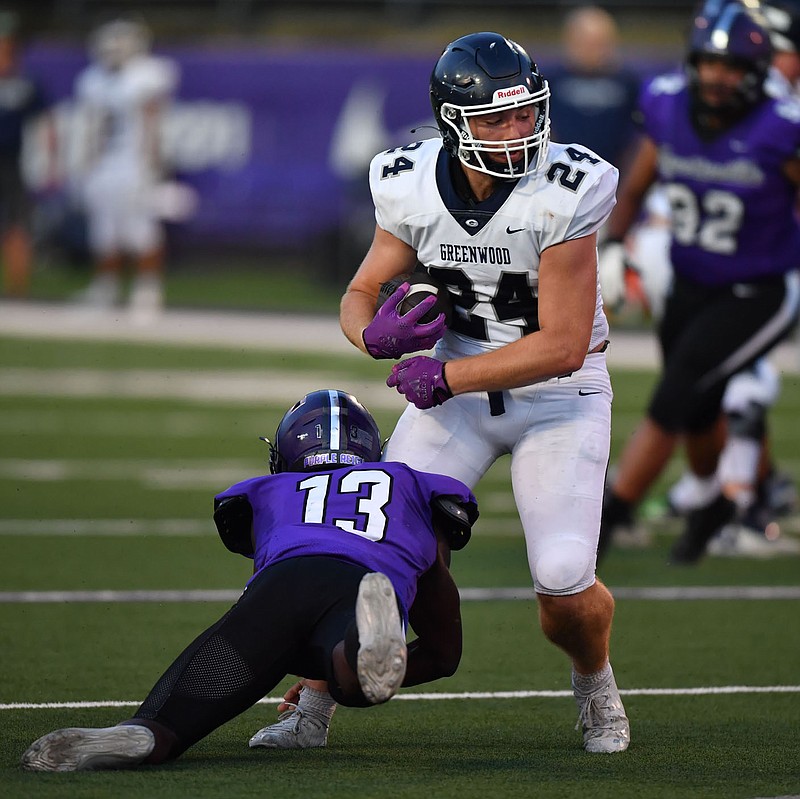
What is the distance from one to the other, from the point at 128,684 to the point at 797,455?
5.75 m

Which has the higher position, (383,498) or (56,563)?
(383,498)

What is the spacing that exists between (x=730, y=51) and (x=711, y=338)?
1081 millimetres

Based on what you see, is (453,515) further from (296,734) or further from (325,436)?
(296,734)

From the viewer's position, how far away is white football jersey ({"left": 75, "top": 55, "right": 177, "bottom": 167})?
1455 centimetres

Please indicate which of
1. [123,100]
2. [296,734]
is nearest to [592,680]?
[296,734]

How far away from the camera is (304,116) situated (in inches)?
683

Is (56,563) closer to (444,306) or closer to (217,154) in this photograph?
(444,306)

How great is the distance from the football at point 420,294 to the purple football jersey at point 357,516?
1.40 feet

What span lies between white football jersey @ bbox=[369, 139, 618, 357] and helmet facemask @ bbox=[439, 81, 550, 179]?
62 mm

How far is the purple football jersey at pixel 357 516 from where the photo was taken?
396cm

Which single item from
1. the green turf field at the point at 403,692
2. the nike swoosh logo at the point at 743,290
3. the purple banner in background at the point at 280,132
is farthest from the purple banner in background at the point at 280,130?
the nike swoosh logo at the point at 743,290

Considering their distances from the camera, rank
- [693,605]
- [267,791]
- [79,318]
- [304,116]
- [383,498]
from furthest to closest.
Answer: [304,116] < [79,318] < [693,605] < [383,498] < [267,791]

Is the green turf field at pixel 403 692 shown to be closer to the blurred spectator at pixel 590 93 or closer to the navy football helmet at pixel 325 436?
the navy football helmet at pixel 325 436

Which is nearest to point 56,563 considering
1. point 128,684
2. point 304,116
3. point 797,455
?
point 128,684
